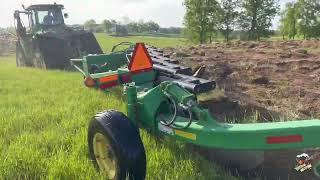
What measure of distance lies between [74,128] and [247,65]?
5.71 metres

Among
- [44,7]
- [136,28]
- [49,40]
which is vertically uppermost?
[44,7]

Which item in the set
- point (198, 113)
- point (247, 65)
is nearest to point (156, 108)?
point (198, 113)

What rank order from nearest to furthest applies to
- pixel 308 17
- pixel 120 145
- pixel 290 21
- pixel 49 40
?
pixel 120 145, pixel 49 40, pixel 308 17, pixel 290 21

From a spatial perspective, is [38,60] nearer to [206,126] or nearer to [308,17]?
[206,126]

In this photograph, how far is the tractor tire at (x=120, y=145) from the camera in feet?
11.0

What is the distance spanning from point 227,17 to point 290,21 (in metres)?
16.9

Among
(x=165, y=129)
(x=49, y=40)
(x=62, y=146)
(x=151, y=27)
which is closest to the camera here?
(x=165, y=129)

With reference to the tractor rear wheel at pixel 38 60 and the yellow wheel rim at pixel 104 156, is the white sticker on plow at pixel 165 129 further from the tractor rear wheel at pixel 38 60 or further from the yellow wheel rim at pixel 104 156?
the tractor rear wheel at pixel 38 60

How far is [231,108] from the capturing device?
6.37m

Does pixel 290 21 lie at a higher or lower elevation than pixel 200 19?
lower

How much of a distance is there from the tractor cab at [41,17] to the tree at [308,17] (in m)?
40.8

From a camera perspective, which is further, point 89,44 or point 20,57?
point 20,57

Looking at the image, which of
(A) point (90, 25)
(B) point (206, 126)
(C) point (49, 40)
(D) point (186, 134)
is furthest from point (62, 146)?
(A) point (90, 25)

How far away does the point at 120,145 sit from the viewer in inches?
133
